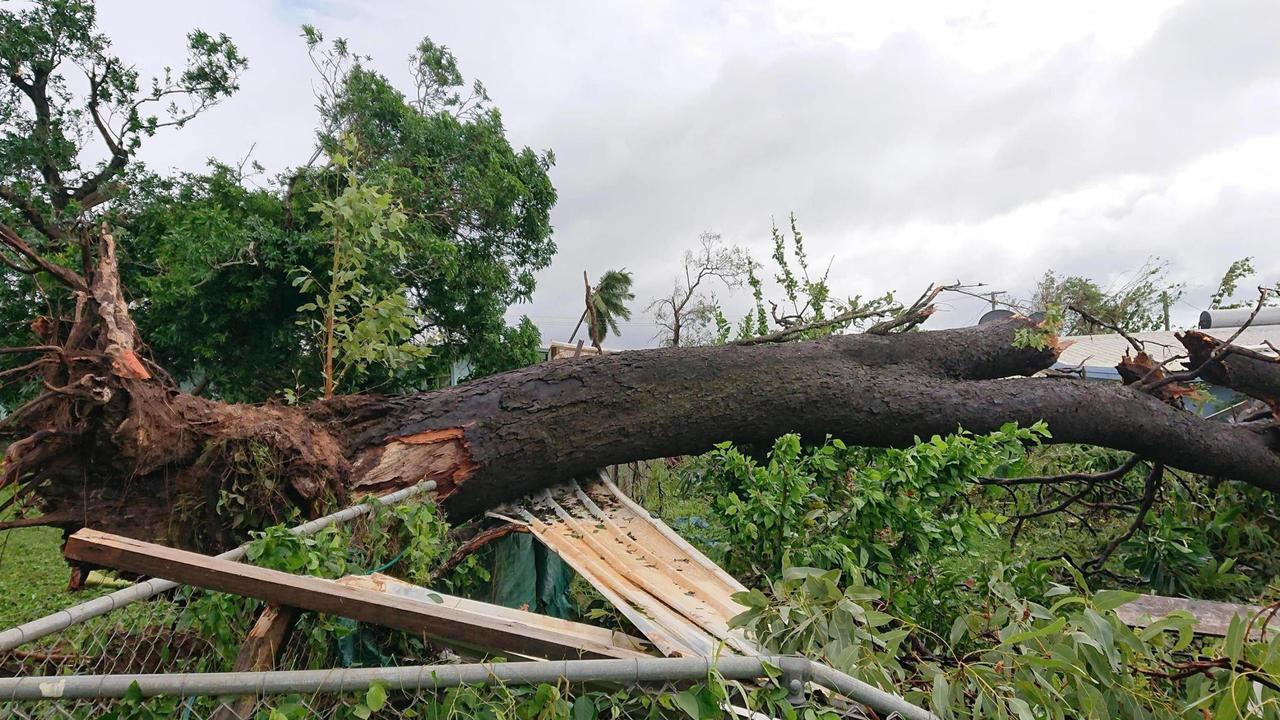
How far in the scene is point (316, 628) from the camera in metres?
1.60

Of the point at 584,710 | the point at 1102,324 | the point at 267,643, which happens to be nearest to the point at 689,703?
the point at 584,710

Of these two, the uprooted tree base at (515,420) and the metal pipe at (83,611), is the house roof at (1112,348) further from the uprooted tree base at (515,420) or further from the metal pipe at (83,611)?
the metal pipe at (83,611)

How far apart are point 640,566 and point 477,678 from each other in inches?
45.0

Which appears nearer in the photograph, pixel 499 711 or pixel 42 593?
pixel 499 711

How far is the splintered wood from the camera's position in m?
1.66

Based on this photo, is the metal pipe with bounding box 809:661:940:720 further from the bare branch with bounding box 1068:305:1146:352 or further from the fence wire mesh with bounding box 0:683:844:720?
the bare branch with bounding box 1068:305:1146:352

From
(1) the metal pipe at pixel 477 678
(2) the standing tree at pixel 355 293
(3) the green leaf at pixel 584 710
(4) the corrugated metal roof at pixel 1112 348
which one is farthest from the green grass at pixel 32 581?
(4) the corrugated metal roof at pixel 1112 348

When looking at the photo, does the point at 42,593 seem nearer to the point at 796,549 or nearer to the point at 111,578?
the point at 111,578

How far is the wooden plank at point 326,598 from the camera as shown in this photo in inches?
52.0

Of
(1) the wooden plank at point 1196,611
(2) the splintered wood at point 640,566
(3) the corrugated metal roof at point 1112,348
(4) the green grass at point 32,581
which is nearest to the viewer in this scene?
(2) the splintered wood at point 640,566

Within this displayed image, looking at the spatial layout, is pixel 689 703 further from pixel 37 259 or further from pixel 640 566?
pixel 37 259

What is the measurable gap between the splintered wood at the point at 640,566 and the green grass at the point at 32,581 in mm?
2666

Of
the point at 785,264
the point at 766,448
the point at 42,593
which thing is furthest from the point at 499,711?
the point at 42,593

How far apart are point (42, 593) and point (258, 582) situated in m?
5.47
